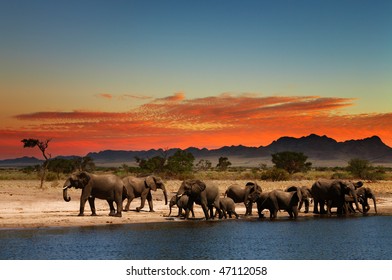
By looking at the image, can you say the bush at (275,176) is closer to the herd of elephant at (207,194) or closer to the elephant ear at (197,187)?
the herd of elephant at (207,194)

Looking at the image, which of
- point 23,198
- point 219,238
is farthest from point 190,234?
point 23,198

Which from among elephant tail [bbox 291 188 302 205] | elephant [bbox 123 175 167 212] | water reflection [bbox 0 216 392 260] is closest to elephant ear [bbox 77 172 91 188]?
elephant [bbox 123 175 167 212]

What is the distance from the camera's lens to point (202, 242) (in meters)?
24.9

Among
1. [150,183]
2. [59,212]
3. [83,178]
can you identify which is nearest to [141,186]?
[150,183]

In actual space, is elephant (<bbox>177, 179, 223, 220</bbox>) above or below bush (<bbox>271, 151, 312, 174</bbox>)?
above

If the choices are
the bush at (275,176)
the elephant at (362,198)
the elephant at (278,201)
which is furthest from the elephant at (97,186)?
the bush at (275,176)

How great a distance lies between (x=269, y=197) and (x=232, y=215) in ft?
9.58

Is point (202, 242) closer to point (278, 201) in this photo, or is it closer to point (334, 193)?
point (278, 201)

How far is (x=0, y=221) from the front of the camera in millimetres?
29531

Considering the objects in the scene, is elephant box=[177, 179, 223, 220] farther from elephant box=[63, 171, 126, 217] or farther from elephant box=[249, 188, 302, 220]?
elephant box=[63, 171, 126, 217]

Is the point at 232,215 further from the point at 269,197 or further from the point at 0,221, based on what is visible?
the point at 0,221

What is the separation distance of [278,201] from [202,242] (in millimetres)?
10492

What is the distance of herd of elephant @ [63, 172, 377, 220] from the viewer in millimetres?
32625
